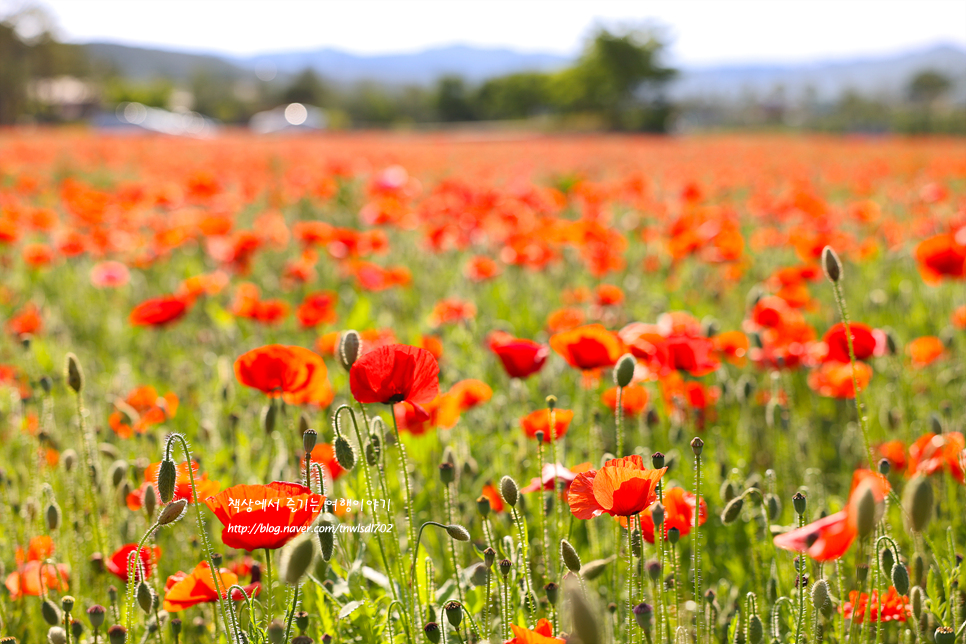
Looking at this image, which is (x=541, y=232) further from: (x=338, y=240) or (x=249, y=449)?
(x=249, y=449)

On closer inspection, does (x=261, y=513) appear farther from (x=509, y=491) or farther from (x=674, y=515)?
(x=674, y=515)

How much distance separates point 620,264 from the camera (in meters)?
4.04

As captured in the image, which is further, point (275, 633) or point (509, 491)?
point (509, 491)

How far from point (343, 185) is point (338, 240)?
2950 mm

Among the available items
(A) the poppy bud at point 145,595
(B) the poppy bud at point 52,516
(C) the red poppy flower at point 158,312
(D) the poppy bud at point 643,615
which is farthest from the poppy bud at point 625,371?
(C) the red poppy flower at point 158,312

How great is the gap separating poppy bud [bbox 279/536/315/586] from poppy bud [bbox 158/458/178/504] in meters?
0.42

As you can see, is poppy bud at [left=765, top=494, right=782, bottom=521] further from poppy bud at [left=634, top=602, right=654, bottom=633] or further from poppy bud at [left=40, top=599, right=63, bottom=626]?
poppy bud at [left=40, top=599, right=63, bottom=626]

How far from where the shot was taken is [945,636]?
1.27 m

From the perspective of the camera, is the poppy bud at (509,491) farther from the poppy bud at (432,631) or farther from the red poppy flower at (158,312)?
the red poppy flower at (158,312)

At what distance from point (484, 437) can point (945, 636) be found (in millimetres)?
1536

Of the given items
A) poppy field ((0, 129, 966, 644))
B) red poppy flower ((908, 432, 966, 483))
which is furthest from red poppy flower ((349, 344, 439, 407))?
red poppy flower ((908, 432, 966, 483))

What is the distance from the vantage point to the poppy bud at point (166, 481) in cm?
129

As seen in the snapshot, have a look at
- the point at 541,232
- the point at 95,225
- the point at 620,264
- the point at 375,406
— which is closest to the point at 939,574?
the point at 375,406

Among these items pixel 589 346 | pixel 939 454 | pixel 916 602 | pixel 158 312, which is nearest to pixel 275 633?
pixel 589 346
